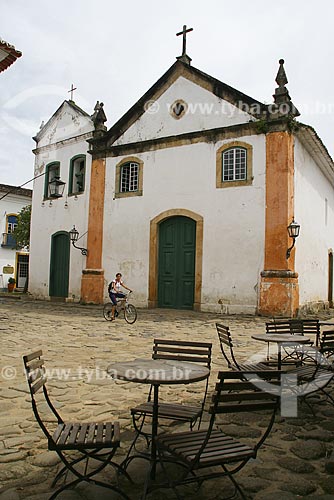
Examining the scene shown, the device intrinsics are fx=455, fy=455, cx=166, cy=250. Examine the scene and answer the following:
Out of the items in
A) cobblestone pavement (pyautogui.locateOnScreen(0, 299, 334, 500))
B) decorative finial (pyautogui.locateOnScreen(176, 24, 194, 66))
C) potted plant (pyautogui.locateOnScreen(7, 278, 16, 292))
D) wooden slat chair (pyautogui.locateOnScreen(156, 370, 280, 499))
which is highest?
decorative finial (pyautogui.locateOnScreen(176, 24, 194, 66))

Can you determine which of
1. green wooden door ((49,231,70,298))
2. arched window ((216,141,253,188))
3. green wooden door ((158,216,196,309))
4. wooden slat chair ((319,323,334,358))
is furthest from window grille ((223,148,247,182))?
wooden slat chair ((319,323,334,358))

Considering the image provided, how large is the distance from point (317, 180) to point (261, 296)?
6.61 meters

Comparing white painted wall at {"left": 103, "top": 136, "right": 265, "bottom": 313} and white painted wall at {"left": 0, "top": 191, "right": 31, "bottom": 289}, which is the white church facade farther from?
white painted wall at {"left": 0, "top": 191, "right": 31, "bottom": 289}

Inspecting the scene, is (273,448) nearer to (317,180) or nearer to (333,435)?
(333,435)

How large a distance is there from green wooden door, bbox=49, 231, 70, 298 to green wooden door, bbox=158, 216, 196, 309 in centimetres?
488

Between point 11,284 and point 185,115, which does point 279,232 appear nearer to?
point 185,115

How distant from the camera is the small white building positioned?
29.5 m

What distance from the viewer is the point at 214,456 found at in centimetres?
273

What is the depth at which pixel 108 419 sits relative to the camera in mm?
4309

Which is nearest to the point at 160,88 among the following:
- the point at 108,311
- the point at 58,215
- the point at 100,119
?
the point at 100,119

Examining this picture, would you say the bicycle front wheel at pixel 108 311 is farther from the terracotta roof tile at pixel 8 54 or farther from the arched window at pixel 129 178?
the terracotta roof tile at pixel 8 54

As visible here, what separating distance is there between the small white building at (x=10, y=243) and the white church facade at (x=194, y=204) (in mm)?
10727

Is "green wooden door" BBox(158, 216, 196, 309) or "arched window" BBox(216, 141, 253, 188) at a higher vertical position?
"arched window" BBox(216, 141, 253, 188)

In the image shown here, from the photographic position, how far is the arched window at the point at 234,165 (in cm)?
1445
